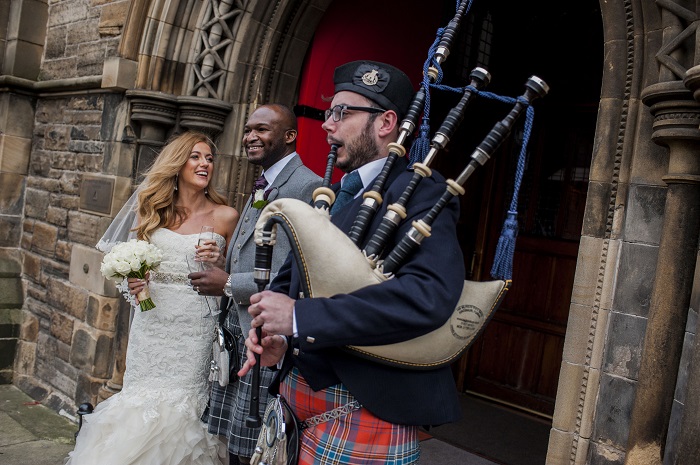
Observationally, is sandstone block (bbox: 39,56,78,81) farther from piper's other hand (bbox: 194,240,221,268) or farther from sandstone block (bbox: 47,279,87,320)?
piper's other hand (bbox: 194,240,221,268)

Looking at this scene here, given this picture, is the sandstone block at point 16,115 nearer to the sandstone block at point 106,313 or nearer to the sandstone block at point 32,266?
the sandstone block at point 32,266

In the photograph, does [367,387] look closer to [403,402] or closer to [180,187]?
[403,402]

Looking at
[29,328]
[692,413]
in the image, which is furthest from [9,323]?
[692,413]

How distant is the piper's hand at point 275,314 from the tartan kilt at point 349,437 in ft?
1.19

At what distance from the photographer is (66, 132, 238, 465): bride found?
11.6 feet

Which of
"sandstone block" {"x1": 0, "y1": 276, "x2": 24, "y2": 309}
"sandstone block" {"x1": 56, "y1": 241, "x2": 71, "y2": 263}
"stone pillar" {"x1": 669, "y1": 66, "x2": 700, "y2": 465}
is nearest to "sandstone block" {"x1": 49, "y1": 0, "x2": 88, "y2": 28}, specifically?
"sandstone block" {"x1": 56, "y1": 241, "x2": 71, "y2": 263}

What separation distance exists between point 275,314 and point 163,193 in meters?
2.08

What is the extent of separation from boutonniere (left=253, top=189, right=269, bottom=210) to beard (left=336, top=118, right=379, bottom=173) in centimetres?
106

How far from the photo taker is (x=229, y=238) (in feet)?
12.9

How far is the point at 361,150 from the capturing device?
230 cm

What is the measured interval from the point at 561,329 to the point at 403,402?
400 cm

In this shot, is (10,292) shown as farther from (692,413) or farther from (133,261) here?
(692,413)

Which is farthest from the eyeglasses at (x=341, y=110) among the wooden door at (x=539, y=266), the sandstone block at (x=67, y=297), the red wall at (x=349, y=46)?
the sandstone block at (x=67, y=297)

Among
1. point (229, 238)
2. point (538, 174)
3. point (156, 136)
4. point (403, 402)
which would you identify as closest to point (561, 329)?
point (538, 174)
